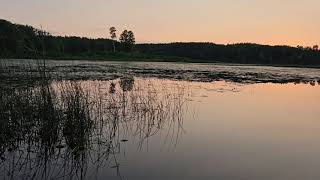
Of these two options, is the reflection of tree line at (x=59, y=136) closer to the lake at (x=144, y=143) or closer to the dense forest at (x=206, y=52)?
the lake at (x=144, y=143)

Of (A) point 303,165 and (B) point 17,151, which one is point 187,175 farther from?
(B) point 17,151

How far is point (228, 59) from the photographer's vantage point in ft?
382

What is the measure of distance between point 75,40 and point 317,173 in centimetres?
10959

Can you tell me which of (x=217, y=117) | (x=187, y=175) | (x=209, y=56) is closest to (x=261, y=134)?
(x=217, y=117)

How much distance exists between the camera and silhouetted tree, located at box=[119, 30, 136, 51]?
10550 cm

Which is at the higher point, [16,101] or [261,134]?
[16,101]

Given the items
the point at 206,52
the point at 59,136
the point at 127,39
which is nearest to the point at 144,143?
the point at 59,136

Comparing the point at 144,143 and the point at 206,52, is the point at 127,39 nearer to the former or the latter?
the point at 206,52

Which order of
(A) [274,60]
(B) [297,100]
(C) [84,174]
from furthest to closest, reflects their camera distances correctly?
(A) [274,60], (B) [297,100], (C) [84,174]

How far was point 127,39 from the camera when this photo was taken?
106688 millimetres

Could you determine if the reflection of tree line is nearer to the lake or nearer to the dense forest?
the lake

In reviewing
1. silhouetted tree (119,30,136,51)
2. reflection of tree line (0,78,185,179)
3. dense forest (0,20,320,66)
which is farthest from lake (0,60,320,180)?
silhouetted tree (119,30,136,51)

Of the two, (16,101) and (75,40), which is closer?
(16,101)

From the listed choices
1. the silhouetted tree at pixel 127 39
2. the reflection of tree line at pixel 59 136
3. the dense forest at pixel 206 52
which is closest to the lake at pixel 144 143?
the reflection of tree line at pixel 59 136
